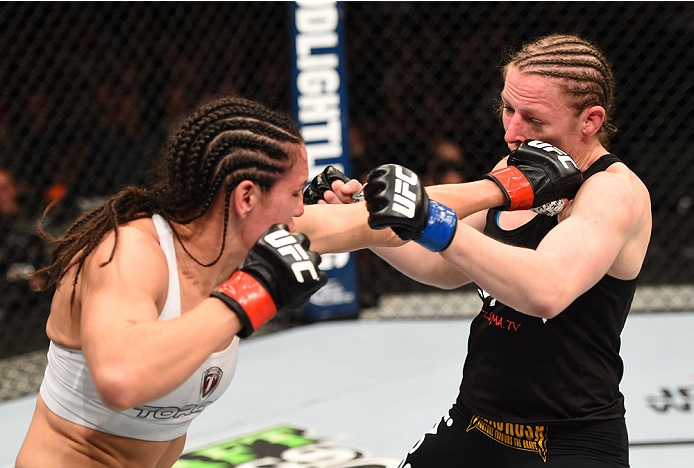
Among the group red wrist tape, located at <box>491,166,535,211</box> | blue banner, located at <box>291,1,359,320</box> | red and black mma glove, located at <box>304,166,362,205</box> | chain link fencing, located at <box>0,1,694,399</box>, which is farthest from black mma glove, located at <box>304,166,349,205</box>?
blue banner, located at <box>291,1,359,320</box>

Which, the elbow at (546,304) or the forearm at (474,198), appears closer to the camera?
the elbow at (546,304)

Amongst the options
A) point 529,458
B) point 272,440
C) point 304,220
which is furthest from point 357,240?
point 272,440

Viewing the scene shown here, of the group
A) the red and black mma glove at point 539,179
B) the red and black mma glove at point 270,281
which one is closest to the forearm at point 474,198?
the red and black mma glove at point 539,179

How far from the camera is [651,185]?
14.7 ft

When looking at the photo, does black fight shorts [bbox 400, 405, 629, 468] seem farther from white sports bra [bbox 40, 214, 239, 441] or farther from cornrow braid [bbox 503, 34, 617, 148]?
cornrow braid [bbox 503, 34, 617, 148]

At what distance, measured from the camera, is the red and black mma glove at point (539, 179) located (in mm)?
1367

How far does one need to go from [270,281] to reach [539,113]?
656 millimetres

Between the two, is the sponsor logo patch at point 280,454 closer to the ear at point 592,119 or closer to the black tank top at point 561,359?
the black tank top at point 561,359

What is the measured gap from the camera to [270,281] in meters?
1.10

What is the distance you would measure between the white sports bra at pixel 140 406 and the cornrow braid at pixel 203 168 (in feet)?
0.17

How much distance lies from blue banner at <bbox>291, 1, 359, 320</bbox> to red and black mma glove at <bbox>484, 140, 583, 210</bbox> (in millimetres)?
2451

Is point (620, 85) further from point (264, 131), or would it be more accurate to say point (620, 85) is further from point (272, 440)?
point (264, 131)

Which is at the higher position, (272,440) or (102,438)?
(102,438)

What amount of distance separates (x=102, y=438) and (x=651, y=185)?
3937 mm
